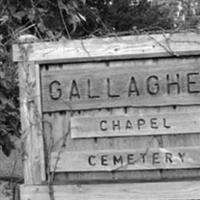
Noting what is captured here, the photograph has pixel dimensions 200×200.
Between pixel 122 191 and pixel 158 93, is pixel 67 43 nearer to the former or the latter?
pixel 158 93

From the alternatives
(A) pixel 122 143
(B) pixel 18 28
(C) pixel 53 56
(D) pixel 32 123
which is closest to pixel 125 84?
(A) pixel 122 143

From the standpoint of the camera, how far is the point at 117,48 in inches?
138

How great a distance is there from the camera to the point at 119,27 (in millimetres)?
16000

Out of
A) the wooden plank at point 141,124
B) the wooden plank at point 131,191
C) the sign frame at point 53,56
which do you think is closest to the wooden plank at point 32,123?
the sign frame at point 53,56

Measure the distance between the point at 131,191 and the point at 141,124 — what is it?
1.22 feet

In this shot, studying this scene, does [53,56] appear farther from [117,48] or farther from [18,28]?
[18,28]

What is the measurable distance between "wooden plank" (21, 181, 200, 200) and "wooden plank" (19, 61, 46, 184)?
108 mm

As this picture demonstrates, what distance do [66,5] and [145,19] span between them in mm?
11391

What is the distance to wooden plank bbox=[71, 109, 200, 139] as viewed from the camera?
11.3ft

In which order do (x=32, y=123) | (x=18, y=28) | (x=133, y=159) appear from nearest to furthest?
1. (x=133, y=159)
2. (x=32, y=123)
3. (x=18, y=28)

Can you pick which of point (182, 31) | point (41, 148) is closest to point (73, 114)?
point (41, 148)

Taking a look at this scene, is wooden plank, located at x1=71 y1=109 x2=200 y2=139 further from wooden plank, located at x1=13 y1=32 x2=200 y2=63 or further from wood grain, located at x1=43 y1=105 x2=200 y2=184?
wooden plank, located at x1=13 y1=32 x2=200 y2=63

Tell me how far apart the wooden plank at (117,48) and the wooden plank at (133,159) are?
514 mm

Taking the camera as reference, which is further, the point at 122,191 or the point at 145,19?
the point at 145,19
